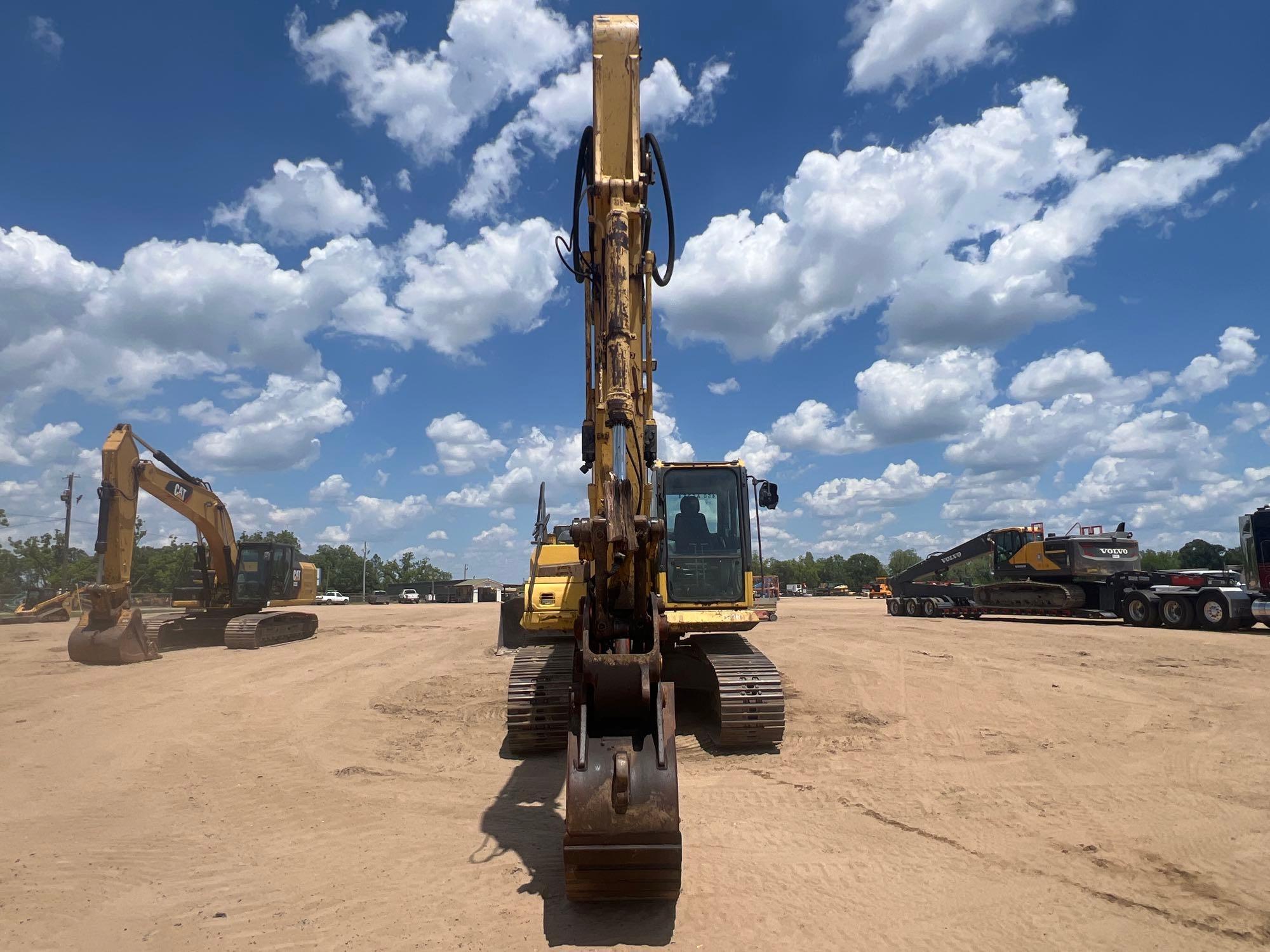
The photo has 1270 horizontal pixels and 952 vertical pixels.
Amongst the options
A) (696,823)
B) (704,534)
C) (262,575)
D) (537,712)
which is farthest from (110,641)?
(696,823)

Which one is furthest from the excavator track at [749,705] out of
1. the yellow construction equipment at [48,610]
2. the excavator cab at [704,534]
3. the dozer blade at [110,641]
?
the yellow construction equipment at [48,610]

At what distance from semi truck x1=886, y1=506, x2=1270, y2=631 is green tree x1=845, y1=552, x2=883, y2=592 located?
78674mm

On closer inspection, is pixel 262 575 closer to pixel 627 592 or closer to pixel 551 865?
pixel 551 865

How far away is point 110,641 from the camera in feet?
53.0

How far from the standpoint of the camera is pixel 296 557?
76.4 feet

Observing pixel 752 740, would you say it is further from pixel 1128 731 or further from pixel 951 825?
pixel 1128 731

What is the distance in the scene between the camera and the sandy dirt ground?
14.4 ft

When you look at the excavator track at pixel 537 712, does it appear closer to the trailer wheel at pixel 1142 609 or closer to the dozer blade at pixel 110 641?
Answer: the dozer blade at pixel 110 641

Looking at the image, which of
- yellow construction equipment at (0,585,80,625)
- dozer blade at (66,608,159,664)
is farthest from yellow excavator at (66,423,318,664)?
yellow construction equipment at (0,585,80,625)

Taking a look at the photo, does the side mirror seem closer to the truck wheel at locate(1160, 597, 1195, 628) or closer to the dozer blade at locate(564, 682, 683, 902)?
the dozer blade at locate(564, 682, 683, 902)

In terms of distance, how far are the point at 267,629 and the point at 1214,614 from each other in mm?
24938

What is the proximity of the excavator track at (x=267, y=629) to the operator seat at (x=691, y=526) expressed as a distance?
14.4m

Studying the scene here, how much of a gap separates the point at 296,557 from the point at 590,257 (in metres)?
19.2

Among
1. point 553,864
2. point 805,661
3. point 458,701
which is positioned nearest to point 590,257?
point 553,864
